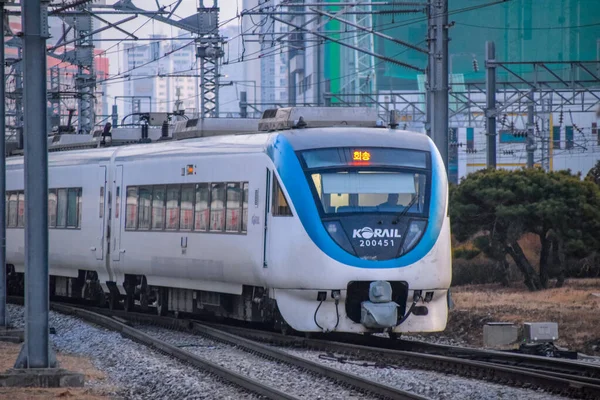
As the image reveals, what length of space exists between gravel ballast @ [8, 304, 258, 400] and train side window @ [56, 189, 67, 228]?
5246 mm

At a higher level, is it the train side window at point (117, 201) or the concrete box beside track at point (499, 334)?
the train side window at point (117, 201)

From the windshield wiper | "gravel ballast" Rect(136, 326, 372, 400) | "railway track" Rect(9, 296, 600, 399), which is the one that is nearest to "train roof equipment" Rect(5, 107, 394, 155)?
the windshield wiper

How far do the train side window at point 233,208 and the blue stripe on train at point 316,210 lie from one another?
1.36m

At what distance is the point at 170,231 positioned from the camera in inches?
842

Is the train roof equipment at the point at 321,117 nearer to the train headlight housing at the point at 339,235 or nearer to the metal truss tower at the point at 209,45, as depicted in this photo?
the train headlight housing at the point at 339,235

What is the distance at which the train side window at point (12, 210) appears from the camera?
2946 cm

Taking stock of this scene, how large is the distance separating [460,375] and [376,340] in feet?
15.1

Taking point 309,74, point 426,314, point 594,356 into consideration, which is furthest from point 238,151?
point 309,74

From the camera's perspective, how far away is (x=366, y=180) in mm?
17219

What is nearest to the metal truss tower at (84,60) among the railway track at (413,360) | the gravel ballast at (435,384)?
the railway track at (413,360)

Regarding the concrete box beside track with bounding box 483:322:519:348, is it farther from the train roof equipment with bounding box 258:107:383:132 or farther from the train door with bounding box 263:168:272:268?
the train door with bounding box 263:168:272:268

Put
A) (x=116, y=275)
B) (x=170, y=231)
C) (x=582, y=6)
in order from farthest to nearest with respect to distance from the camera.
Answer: (x=582, y=6)
(x=116, y=275)
(x=170, y=231)

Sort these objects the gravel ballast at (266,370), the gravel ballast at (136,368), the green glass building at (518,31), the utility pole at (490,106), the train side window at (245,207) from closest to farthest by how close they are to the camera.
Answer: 1. the gravel ballast at (266,370)
2. the gravel ballast at (136,368)
3. the train side window at (245,207)
4. the utility pole at (490,106)
5. the green glass building at (518,31)

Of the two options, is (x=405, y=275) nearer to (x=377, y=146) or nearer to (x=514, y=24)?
(x=377, y=146)
